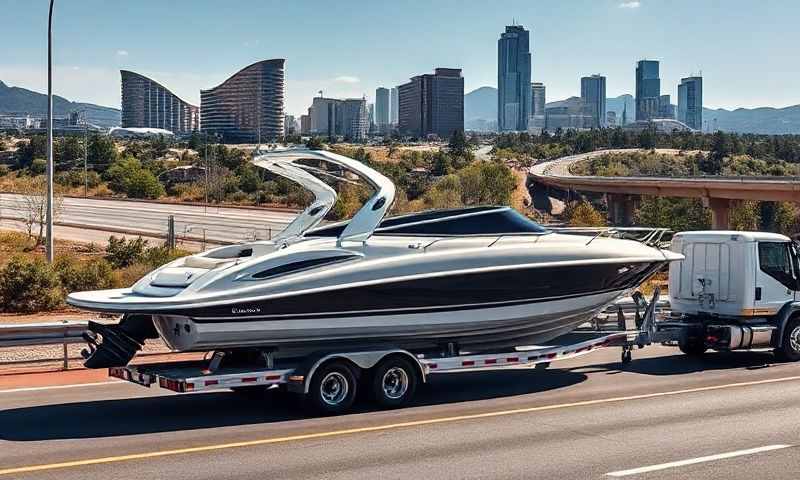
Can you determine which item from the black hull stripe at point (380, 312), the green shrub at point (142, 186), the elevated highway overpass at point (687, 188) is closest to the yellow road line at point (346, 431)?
the black hull stripe at point (380, 312)

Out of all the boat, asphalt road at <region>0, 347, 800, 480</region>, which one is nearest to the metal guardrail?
asphalt road at <region>0, 347, 800, 480</region>

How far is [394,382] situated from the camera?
13039 millimetres

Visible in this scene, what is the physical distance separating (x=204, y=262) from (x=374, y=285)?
2.26 metres

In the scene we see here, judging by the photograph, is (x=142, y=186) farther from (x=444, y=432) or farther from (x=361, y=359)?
(x=444, y=432)

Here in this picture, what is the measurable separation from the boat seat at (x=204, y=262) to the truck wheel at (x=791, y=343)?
31.9 ft

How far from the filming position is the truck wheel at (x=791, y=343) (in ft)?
56.0

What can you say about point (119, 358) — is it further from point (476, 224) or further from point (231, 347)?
point (476, 224)

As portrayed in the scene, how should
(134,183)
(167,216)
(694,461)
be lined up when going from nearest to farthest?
(694,461), (167,216), (134,183)

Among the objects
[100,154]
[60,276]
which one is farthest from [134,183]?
[60,276]

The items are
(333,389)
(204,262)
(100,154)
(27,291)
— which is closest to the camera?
(333,389)

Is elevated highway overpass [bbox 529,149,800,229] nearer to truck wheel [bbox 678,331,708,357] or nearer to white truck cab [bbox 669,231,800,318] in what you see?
white truck cab [bbox 669,231,800,318]

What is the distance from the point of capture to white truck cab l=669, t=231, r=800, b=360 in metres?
16.7

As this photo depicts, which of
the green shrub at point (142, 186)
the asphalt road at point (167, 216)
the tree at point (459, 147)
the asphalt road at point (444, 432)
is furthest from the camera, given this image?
the tree at point (459, 147)

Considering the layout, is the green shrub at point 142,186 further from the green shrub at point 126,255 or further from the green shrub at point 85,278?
the green shrub at point 85,278
